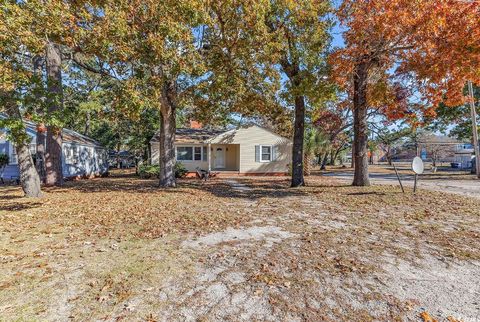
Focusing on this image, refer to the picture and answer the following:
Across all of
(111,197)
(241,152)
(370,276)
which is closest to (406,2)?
(370,276)

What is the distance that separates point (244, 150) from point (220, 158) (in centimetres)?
308

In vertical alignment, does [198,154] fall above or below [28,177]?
above

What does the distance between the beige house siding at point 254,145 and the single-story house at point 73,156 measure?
9.46 m

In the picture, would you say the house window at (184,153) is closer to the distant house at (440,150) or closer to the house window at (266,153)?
the house window at (266,153)

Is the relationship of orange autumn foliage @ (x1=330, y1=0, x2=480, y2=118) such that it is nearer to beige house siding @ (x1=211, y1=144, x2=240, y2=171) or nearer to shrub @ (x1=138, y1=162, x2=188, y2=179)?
shrub @ (x1=138, y1=162, x2=188, y2=179)

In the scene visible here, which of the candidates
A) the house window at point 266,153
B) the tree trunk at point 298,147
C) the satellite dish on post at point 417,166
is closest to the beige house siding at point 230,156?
the house window at point 266,153

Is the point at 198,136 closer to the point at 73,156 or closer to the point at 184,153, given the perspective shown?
the point at 184,153

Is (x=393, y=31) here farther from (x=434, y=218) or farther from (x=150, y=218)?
(x=150, y=218)

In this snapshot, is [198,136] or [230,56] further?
[198,136]

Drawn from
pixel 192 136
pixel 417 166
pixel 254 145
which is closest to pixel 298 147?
pixel 417 166

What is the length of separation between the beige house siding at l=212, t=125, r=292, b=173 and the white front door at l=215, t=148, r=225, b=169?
216cm

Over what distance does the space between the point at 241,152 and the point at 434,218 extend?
16084 mm

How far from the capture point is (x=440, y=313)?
9.22 ft

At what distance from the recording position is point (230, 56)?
36.0ft
